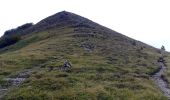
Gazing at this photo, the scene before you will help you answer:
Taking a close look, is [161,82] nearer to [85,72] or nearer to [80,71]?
[85,72]

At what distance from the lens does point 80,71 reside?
2817 inches

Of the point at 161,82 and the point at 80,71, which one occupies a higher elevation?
the point at 80,71

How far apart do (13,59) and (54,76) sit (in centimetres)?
2466

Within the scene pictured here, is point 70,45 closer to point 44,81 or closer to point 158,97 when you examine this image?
point 44,81

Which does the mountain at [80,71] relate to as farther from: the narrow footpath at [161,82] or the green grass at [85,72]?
the narrow footpath at [161,82]

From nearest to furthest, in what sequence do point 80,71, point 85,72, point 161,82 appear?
point 85,72 < point 80,71 < point 161,82

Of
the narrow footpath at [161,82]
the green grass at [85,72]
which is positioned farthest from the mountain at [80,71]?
the narrow footpath at [161,82]

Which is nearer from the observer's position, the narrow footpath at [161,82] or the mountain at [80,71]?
the mountain at [80,71]

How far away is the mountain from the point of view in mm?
53781

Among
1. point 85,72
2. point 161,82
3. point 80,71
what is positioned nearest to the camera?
point 85,72

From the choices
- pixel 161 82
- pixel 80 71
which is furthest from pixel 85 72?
pixel 161 82

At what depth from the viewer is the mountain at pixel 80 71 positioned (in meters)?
53.8

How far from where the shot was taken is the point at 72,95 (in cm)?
5162

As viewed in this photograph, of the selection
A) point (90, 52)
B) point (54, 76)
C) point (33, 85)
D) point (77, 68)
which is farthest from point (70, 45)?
point (33, 85)
